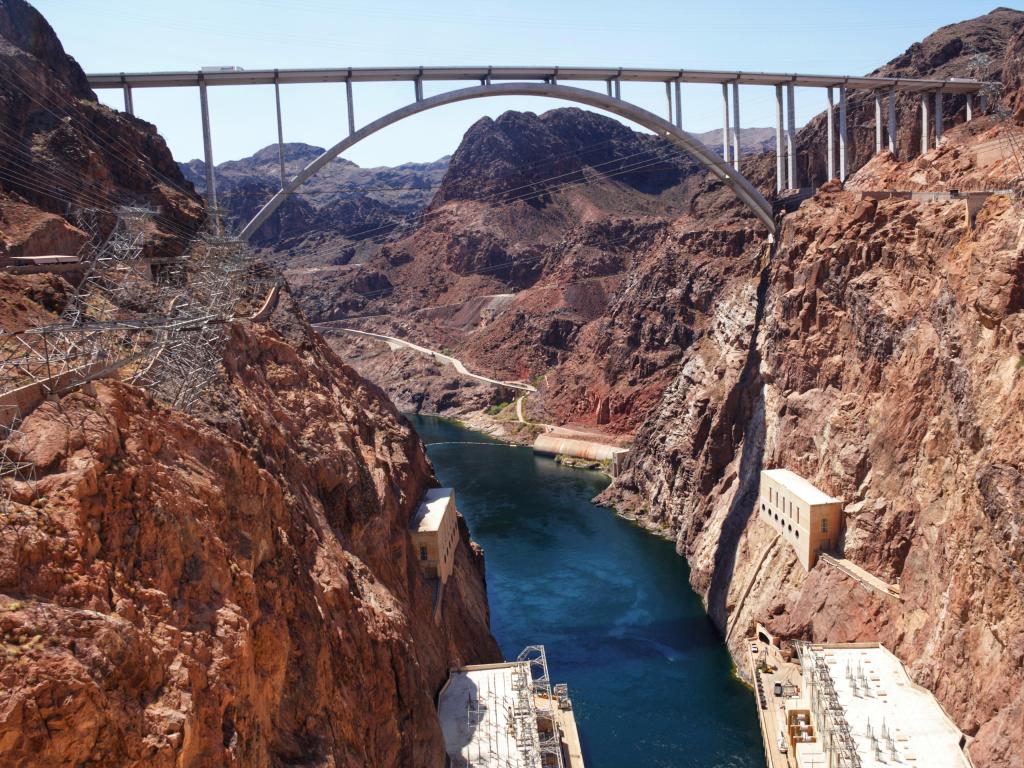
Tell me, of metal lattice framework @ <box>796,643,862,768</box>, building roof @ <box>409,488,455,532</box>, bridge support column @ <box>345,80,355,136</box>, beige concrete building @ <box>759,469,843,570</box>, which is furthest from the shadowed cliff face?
beige concrete building @ <box>759,469,843,570</box>

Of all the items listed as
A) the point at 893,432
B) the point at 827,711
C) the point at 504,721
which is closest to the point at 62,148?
the point at 504,721

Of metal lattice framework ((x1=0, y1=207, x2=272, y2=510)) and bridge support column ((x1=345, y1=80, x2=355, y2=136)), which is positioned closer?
metal lattice framework ((x1=0, y1=207, x2=272, y2=510))

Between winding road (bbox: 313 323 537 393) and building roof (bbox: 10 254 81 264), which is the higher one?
building roof (bbox: 10 254 81 264)

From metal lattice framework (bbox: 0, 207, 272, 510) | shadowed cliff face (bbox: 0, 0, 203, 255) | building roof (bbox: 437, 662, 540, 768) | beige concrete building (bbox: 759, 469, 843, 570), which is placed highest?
shadowed cliff face (bbox: 0, 0, 203, 255)

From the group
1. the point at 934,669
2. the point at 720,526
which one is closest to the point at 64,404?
the point at 934,669

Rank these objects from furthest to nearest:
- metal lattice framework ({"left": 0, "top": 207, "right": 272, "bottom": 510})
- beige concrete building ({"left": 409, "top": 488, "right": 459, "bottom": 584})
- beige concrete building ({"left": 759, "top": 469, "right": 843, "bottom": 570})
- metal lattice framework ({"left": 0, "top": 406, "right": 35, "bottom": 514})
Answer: beige concrete building ({"left": 759, "top": 469, "right": 843, "bottom": 570}), beige concrete building ({"left": 409, "top": 488, "right": 459, "bottom": 584}), metal lattice framework ({"left": 0, "top": 207, "right": 272, "bottom": 510}), metal lattice framework ({"left": 0, "top": 406, "right": 35, "bottom": 514})

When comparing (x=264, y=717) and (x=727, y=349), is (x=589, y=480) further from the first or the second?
(x=264, y=717)

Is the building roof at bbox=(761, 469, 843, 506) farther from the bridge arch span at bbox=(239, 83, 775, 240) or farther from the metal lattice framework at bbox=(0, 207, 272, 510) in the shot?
the metal lattice framework at bbox=(0, 207, 272, 510)
